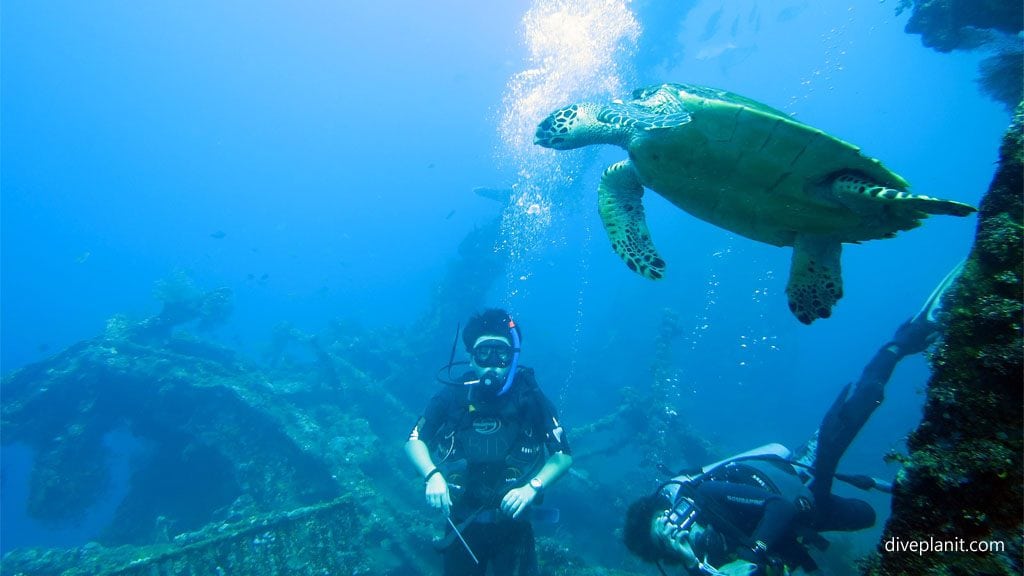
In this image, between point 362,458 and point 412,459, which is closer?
point 412,459

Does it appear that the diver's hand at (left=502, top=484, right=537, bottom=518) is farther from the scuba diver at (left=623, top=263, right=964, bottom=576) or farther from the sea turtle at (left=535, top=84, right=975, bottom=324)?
the sea turtle at (left=535, top=84, right=975, bottom=324)

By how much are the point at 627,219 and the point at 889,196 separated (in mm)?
1890

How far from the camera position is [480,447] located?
4363 millimetres

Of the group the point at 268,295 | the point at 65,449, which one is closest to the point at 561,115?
the point at 65,449

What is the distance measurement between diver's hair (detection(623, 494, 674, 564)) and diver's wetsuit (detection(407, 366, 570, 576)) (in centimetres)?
89

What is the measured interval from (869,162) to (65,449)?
17.2 metres

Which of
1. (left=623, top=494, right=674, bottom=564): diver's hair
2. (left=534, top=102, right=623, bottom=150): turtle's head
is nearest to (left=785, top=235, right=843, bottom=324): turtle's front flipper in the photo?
(left=534, top=102, right=623, bottom=150): turtle's head

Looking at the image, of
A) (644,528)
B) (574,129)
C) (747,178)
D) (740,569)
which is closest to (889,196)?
(747,178)

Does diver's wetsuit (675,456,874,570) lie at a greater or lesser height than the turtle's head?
lesser

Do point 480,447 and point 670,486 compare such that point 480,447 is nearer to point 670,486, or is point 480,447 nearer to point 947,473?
point 670,486

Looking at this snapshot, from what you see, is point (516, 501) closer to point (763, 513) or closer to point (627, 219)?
point (763, 513)

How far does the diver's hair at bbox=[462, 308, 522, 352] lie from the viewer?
5109mm

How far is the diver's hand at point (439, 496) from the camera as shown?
3867 mm

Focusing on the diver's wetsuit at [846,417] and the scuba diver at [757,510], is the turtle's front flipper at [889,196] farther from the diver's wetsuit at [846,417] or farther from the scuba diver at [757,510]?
the diver's wetsuit at [846,417]
